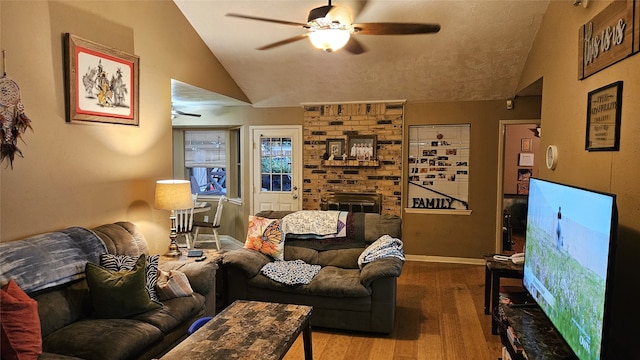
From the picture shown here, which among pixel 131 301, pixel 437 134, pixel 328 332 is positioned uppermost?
pixel 437 134

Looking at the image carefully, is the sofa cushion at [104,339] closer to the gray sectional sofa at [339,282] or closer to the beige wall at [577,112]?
the gray sectional sofa at [339,282]

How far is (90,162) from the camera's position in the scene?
318cm

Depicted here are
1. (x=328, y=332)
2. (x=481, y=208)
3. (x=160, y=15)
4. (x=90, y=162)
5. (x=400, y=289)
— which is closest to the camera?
(x=90, y=162)

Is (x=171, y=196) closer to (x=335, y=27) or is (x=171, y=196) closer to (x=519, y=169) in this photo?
(x=335, y=27)

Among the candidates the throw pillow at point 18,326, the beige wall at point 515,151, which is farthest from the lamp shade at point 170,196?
the beige wall at point 515,151

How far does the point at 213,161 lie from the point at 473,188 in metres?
4.31

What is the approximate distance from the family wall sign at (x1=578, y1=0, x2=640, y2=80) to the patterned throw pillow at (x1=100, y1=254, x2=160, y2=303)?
309 cm

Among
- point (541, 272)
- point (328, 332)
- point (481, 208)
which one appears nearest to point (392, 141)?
point (481, 208)

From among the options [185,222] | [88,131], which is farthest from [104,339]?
[185,222]

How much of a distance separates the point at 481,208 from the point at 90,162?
4668 mm

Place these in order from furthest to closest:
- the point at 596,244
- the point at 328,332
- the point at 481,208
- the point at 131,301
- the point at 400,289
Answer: the point at 481,208
the point at 400,289
the point at 328,332
the point at 131,301
the point at 596,244

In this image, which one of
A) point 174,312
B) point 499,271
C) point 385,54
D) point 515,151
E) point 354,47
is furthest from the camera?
point 515,151

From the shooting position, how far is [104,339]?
86.4 inches

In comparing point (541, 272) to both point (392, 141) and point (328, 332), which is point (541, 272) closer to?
point (328, 332)
